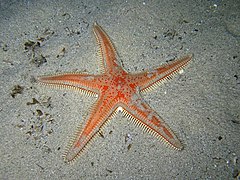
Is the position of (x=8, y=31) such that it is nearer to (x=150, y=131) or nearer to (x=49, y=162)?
(x=49, y=162)

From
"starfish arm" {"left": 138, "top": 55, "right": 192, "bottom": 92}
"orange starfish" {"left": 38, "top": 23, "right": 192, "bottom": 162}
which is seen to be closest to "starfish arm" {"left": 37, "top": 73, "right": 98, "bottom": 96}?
"orange starfish" {"left": 38, "top": 23, "right": 192, "bottom": 162}

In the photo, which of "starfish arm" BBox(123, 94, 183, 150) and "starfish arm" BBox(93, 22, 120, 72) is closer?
"starfish arm" BBox(123, 94, 183, 150)

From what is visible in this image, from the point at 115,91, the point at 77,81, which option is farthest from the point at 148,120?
the point at 77,81

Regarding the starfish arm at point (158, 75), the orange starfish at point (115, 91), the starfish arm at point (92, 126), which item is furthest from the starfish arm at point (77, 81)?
the starfish arm at point (158, 75)

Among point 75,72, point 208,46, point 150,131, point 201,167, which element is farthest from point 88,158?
point 208,46

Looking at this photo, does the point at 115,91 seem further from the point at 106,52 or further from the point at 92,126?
the point at 106,52

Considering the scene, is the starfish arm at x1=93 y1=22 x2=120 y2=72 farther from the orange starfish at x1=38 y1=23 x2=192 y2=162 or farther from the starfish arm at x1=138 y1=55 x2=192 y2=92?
the starfish arm at x1=138 y1=55 x2=192 y2=92

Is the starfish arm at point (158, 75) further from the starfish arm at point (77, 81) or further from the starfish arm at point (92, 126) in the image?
the starfish arm at point (77, 81)

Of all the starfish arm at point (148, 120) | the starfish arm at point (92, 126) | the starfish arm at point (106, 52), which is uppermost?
the starfish arm at point (106, 52)
